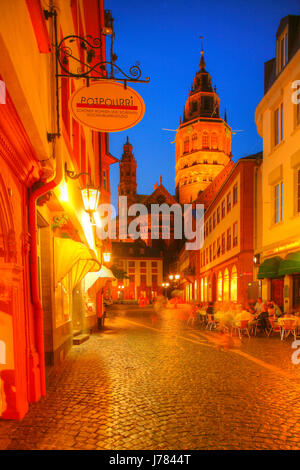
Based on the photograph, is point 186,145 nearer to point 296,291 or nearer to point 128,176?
point 128,176

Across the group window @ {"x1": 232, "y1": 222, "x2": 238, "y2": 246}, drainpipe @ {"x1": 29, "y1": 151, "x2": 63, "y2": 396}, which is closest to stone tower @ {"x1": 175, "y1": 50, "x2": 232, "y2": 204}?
window @ {"x1": 232, "y1": 222, "x2": 238, "y2": 246}

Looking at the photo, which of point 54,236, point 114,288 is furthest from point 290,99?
point 114,288

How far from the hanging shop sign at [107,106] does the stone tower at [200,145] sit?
80.8m

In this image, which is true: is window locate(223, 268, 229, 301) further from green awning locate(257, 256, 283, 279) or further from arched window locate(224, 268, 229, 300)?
green awning locate(257, 256, 283, 279)

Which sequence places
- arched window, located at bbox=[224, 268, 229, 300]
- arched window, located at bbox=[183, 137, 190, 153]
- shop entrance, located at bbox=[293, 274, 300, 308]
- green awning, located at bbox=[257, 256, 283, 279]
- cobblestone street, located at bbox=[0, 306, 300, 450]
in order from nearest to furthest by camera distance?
cobblestone street, located at bbox=[0, 306, 300, 450] → shop entrance, located at bbox=[293, 274, 300, 308] → green awning, located at bbox=[257, 256, 283, 279] → arched window, located at bbox=[224, 268, 229, 300] → arched window, located at bbox=[183, 137, 190, 153]

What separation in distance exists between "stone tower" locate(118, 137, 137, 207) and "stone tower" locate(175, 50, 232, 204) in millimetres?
15995

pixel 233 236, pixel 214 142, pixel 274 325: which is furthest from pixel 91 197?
pixel 214 142

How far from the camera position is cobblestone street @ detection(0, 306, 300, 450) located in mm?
4160

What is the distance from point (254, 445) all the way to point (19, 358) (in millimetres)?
3457

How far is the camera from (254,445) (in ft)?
13.2

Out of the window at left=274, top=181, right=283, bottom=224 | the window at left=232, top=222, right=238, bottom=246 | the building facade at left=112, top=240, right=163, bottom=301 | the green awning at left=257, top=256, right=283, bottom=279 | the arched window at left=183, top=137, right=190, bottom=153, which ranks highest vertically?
the arched window at left=183, top=137, right=190, bottom=153

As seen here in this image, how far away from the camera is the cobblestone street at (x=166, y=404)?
13.6 feet

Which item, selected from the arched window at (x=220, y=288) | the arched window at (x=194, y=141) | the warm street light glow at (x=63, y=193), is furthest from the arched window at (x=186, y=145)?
the warm street light glow at (x=63, y=193)

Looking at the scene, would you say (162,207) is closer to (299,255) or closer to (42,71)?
(299,255)
